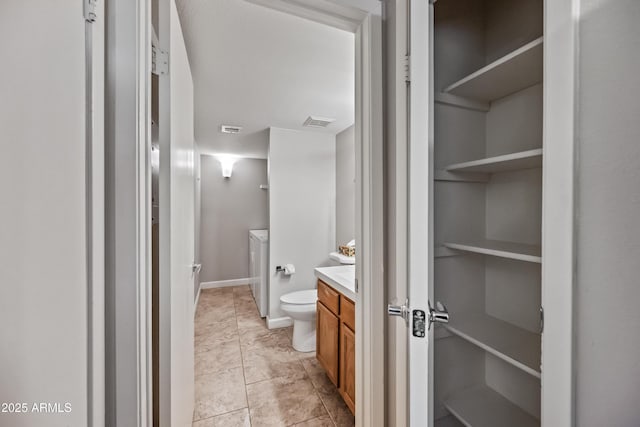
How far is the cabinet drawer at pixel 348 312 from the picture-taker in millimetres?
1518

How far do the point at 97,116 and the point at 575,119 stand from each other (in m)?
1.18

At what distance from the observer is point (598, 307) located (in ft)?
1.88

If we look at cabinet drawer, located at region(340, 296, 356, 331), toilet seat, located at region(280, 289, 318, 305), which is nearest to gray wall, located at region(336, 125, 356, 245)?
toilet seat, located at region(280, 289, 318, 305)

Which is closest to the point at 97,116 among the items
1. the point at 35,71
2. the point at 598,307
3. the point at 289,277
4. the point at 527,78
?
the point at 35,71

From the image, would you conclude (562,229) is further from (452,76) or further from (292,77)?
(292,77)

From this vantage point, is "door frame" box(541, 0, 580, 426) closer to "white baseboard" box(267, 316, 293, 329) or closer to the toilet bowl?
the toilet bowl

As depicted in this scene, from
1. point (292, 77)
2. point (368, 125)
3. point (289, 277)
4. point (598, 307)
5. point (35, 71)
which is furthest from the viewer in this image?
point (289, 277)

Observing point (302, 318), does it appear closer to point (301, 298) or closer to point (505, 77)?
point (301, 298)

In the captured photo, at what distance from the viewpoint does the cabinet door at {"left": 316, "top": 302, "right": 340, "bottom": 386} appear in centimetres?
174

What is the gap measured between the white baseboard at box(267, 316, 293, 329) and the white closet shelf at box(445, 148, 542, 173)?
258 cm

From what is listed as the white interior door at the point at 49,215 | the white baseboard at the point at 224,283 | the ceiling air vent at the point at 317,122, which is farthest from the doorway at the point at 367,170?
the white baseboard at the point at 224,283

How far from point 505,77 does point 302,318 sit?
2.29 metres

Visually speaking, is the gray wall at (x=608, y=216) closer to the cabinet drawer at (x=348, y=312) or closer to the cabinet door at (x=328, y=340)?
the cabinet drawer at (x=348, y=312)

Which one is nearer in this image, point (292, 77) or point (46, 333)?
point (46, 333)
